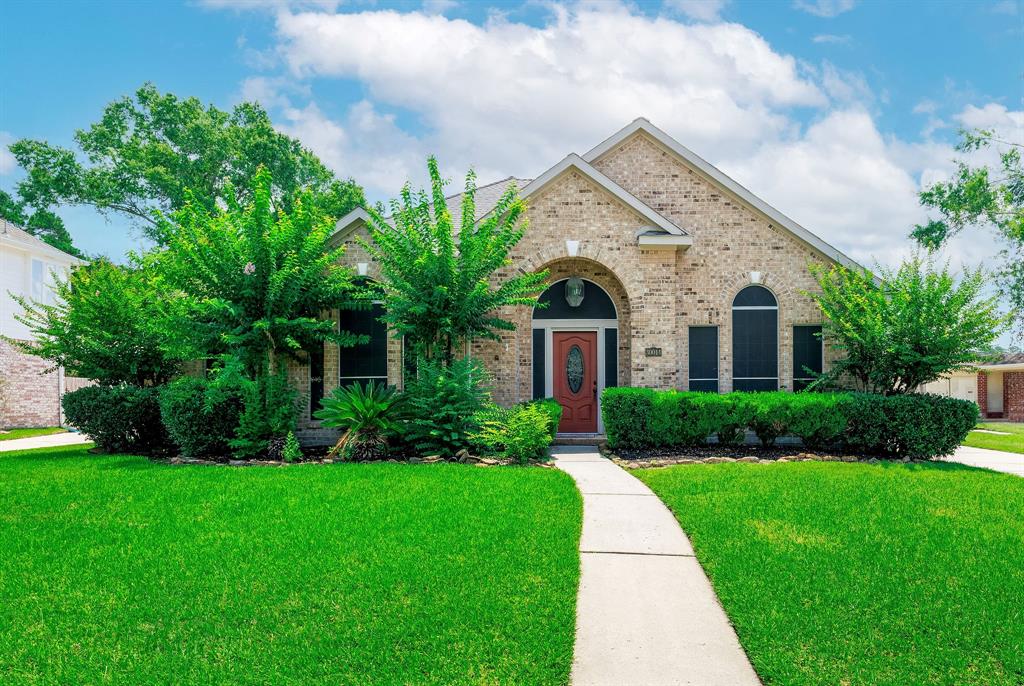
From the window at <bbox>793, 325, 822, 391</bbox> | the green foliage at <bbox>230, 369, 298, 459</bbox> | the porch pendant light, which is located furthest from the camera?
the window at <bbox>793, 325, 822, 391</bbox>

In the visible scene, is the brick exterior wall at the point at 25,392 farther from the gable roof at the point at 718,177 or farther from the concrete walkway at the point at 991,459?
the concrete walkway at the point at 991,459

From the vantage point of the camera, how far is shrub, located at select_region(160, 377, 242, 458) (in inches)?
444

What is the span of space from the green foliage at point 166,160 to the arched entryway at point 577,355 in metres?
19.6

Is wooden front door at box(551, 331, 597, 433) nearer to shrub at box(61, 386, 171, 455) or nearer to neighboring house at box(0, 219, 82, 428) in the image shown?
shrub at box(61, 386, 171, 455)

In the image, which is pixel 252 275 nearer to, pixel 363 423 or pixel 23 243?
pixel 363 423

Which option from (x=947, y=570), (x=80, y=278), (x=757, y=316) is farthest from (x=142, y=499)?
(x=757, y=316)

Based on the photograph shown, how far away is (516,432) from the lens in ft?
33.5

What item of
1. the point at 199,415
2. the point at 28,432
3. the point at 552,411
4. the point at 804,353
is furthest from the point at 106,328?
the point at 804,353

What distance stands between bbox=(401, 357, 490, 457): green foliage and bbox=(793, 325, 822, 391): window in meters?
6.86

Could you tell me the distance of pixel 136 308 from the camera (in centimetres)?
1250

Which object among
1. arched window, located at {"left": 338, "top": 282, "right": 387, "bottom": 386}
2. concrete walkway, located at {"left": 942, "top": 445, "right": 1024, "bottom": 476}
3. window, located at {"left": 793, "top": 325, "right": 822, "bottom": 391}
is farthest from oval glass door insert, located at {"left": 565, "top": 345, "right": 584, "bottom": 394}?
concrete walkway, located at {"left": 942, "top": 445, "right": 1024, "bottom": 476}

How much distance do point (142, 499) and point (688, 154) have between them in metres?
12.1

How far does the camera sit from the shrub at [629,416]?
1111cm

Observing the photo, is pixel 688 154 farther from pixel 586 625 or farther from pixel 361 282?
pixel 586 625
